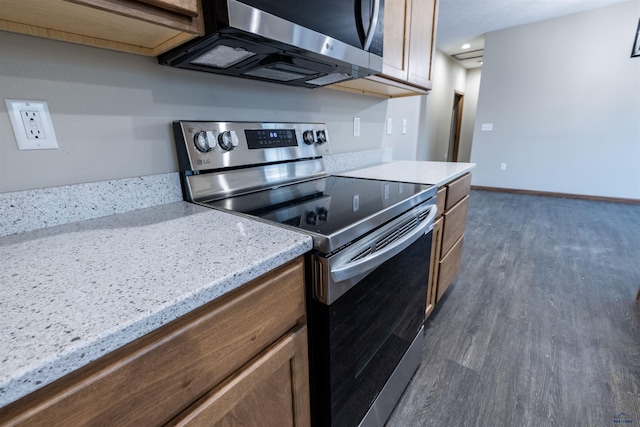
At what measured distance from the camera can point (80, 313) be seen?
375 millimetres

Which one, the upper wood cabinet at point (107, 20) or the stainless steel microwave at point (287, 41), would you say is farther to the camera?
the stainless steel microwave at point (287, 41)

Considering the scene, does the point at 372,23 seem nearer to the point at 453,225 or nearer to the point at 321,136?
the point at 321,136

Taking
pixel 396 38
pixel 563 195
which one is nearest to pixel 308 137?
pixel 396 38

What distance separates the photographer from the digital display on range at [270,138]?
3.65 ft

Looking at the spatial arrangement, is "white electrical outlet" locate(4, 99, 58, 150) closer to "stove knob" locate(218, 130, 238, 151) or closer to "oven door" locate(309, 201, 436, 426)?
"stove knob" locate(218, 130, 238, 151)

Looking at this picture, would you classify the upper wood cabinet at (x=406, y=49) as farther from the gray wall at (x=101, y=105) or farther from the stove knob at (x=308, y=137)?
the gray wall at (x=101, y=105)

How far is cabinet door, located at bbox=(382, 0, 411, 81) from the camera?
1.29 metres

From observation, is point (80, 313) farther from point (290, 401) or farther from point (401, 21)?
point (401, 21)

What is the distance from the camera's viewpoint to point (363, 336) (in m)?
0.82

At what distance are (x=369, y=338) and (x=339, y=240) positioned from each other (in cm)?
39

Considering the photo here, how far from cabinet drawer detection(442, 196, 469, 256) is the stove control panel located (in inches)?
30.4

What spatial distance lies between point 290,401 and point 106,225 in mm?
638

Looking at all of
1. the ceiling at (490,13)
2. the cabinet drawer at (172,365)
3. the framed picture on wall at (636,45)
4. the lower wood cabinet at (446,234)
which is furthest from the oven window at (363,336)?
the framed picture on wall at (636,45)

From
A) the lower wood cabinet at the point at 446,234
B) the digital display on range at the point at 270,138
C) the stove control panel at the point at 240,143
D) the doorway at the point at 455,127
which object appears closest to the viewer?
the stove control panel at the point at 240,143
